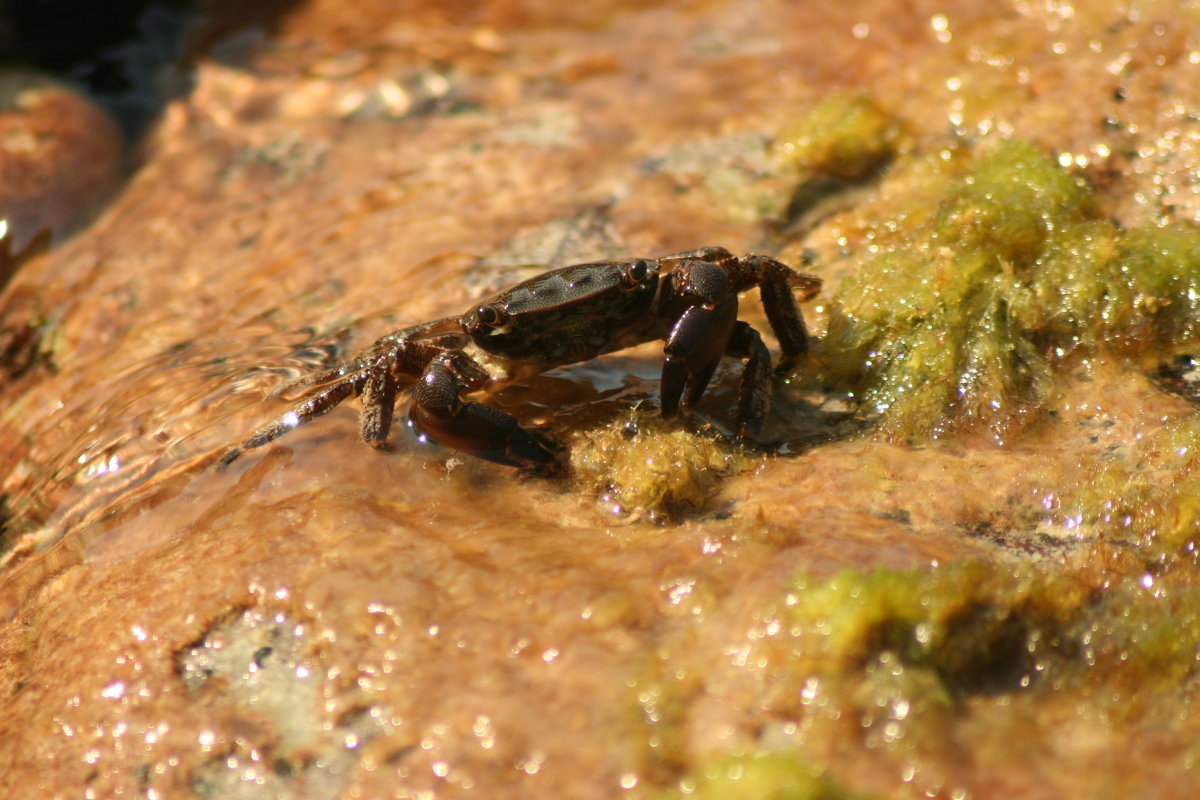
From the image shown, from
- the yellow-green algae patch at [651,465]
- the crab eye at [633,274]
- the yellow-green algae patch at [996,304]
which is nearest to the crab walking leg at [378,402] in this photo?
the yellow-green algae patch at [651,465]

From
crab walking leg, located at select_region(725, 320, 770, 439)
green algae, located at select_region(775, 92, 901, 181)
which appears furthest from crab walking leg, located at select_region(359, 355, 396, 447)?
green algae, located at select_region(775, 92, 901, 181)

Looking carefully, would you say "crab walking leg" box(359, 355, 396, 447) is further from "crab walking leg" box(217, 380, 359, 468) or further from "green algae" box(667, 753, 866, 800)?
"green algae" box(667, 753, 866, 800)

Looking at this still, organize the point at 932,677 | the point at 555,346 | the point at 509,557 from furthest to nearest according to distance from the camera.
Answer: the point at 555,346
the point at 509,557
the point at 932,677

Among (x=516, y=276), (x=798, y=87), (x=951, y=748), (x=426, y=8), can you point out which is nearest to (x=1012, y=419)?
(x=951, y=748)

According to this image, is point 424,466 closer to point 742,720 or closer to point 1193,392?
point 742,720

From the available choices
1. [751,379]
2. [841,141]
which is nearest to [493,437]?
[751,379]

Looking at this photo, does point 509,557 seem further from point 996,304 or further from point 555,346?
point 996,304

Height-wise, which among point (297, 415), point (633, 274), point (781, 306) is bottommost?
point (781, 306)
